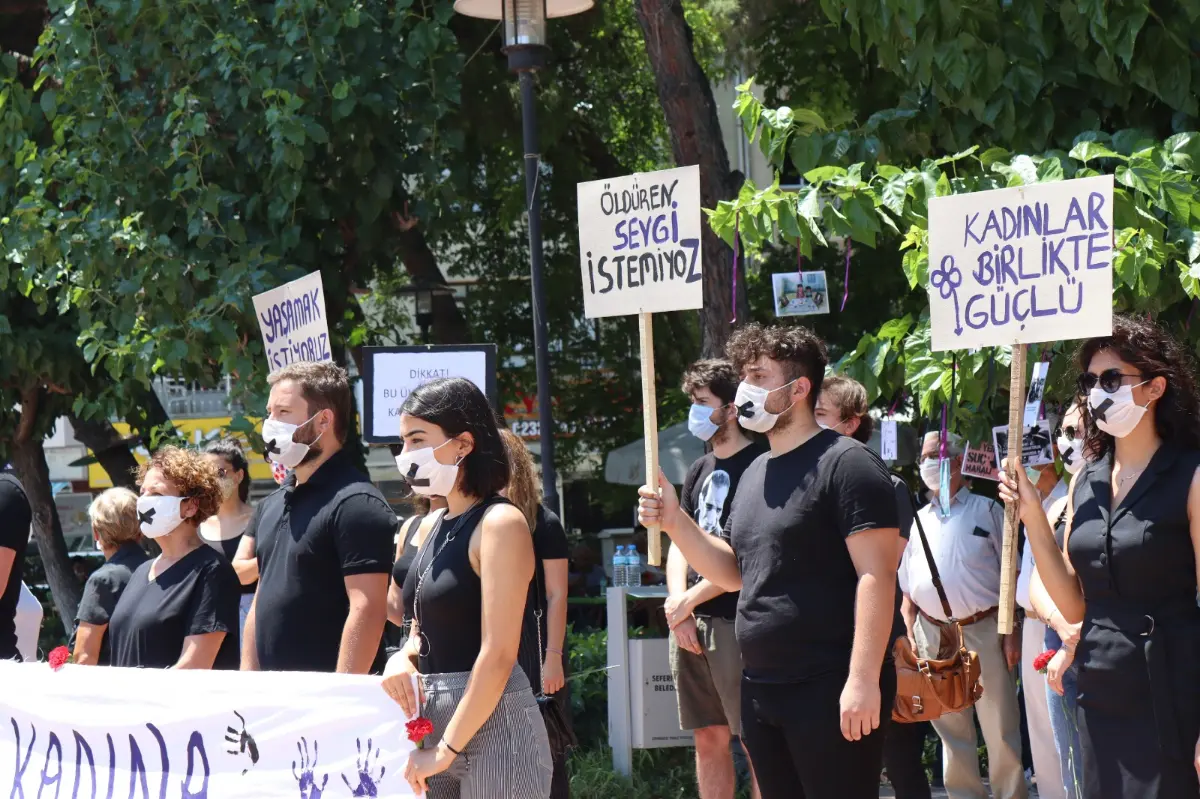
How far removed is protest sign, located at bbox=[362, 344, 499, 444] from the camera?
7.38 meters

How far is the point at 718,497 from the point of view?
6348 millimetres

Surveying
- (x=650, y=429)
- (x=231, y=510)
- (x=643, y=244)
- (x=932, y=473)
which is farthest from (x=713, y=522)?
(x=231, y=510)

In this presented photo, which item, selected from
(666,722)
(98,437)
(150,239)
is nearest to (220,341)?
(150,239)

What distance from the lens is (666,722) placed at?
333 inches

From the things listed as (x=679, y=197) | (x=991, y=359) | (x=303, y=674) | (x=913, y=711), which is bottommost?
(x=913, y=711)

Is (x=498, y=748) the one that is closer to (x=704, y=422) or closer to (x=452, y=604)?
(x=452, y=604)

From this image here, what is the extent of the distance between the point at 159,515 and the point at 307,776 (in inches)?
61.7

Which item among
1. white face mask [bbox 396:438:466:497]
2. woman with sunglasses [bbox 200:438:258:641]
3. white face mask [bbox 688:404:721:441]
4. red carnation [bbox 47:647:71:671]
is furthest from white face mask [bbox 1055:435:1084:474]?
woman with sunglasses [bbox 200:438:258:641]

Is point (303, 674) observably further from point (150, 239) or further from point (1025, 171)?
point (150, 239)

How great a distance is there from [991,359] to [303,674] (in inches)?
124

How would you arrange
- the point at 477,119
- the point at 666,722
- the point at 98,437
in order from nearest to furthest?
1. the point at 666,722
2. the point at 477,119
3. the point at 98,437

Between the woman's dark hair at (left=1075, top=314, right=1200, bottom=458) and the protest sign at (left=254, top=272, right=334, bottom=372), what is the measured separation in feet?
12.5

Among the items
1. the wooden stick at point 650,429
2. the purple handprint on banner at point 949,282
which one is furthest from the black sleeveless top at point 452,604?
the purple handprint on banner at point 949,282

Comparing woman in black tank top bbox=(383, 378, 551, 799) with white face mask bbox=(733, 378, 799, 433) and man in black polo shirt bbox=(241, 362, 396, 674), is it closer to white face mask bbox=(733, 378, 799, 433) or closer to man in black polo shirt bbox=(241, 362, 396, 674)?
man in black polo shirt bbox=(241, 362, 396, 674)
